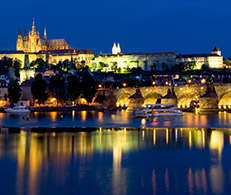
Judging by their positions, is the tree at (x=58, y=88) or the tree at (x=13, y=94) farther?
the tree at (x=58, y=88)

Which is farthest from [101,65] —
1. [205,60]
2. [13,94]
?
[13,94]

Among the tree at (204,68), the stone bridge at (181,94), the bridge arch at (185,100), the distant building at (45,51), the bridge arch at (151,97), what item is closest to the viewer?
the stone bridge at (181,94)

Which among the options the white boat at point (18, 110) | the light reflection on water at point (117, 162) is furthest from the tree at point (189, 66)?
the light reflection on water at point (117, 162)

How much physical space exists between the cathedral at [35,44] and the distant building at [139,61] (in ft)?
99.5

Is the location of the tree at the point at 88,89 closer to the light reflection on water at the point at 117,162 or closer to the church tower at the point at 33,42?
the light reflection on water at the point at 117,162

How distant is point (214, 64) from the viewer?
420ft

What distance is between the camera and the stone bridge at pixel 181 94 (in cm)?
4947

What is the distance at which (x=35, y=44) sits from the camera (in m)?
157

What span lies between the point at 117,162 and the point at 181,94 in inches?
1282

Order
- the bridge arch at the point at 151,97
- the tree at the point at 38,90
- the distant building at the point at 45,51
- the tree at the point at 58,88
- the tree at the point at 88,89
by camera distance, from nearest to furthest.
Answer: the bridge arch at the point at 151,97 < the tree at the point at 38,90 < the tree at the point at 88,89 < the tree at the point at 58,88 < the distant building at the point at 45,51

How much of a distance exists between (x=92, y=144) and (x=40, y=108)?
3508 centimetres

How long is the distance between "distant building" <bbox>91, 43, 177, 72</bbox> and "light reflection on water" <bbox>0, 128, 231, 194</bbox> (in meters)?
99.0

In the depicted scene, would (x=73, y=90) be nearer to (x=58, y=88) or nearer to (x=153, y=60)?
(x=58, y=88)

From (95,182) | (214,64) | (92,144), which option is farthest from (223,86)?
(214,64)
